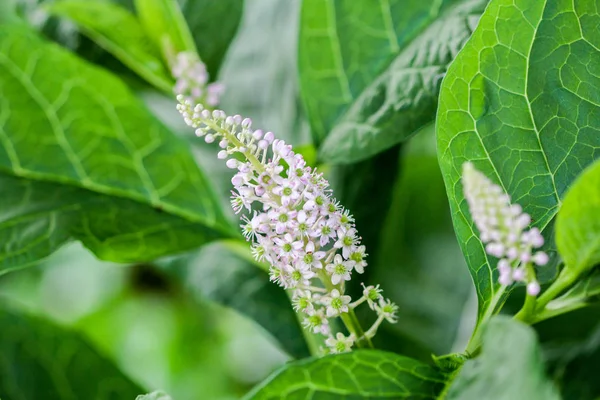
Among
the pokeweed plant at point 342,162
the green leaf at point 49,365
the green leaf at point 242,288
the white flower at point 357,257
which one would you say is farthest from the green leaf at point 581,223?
the green leaf at point 49,365

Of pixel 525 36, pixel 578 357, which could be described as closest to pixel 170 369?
pixel 578 357

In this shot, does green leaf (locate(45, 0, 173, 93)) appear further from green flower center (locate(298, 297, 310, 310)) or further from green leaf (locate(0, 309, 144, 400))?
green flower center (locate(298, 297, 310, 310))

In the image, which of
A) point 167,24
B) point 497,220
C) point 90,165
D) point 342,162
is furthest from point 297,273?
point 167,24

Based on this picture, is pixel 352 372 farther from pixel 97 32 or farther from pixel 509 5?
pixel 97 32

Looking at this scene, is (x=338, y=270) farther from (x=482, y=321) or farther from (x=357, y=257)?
(x=482, y=321)

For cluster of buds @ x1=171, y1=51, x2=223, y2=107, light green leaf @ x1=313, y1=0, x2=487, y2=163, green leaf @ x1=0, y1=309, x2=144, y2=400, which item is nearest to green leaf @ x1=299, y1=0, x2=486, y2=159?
light green leaf @ x1=313, y1=0, x2=487, y2=163

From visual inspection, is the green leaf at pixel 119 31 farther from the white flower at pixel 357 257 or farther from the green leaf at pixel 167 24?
the white flower at pixel 357 257
